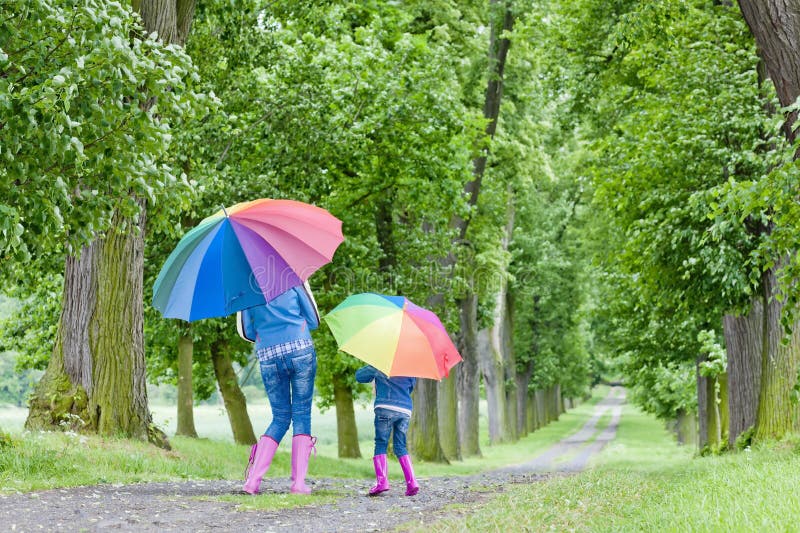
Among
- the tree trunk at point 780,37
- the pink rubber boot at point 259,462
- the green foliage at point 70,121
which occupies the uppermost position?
the tree trunk at point 780,37

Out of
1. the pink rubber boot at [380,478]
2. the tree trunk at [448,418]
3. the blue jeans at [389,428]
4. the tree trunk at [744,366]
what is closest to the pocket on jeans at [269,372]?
the blue jeans at [389,428]

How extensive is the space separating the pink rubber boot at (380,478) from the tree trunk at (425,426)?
11719 mm

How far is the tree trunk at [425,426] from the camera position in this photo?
2059 centimetres

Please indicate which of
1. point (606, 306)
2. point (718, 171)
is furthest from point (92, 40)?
point (606, 306)

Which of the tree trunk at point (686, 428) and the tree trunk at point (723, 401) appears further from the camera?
the tree trunk at point (686, 428)

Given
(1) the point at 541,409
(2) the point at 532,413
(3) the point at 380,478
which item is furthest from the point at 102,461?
(1) the point at 541,409

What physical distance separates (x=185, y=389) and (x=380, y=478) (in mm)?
9556

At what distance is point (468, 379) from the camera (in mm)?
28656

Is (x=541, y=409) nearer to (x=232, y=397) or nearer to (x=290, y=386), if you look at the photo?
(x=232, y=397)

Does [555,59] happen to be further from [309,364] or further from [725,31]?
[309,364]

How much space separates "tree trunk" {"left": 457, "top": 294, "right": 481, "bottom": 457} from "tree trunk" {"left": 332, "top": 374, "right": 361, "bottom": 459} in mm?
4067

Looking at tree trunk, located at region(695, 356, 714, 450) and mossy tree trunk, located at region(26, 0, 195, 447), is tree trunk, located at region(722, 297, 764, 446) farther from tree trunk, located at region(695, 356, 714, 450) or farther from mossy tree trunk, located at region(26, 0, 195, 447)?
mossy tree trunk, located at region(26, 0, 195, 447)

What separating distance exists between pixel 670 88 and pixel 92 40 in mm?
11492

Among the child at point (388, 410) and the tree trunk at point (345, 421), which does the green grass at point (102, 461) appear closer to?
the child at point (388, 410)
